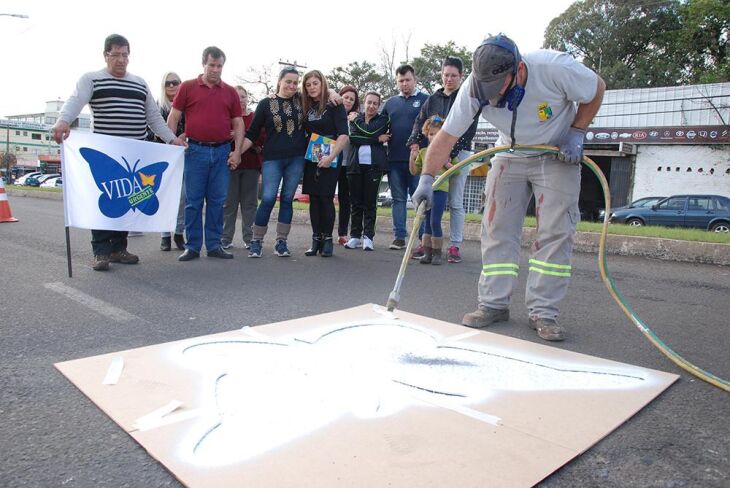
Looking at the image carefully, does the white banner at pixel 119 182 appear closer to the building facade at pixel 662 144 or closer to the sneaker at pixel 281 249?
the sneaker at pixel 281 249

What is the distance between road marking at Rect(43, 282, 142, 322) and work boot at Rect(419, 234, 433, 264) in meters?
3.00

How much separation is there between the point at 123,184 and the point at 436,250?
2953mm

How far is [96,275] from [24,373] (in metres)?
2.29

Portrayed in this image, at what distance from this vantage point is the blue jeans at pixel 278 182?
5.55 meters

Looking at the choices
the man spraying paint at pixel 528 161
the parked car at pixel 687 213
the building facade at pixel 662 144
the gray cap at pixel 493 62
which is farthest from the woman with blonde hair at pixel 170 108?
the building facade at pixel 662 144

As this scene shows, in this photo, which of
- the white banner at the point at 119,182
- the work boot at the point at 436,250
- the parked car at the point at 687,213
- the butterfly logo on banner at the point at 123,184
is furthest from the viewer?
the parked car at the point at 687,213

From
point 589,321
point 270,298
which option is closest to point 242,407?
point 270,298

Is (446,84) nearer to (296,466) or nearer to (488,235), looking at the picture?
(488,235)

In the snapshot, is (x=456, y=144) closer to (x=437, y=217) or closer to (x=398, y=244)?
(x=437, y=217)

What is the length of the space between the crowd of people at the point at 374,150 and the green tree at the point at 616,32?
31.6 meters

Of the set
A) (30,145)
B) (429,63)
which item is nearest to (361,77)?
(429,63)

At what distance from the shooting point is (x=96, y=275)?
14.7 feet

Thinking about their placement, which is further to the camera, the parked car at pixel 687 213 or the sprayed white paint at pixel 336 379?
the parked car at pixel 687 213

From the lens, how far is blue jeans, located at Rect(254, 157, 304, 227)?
5.55 m
